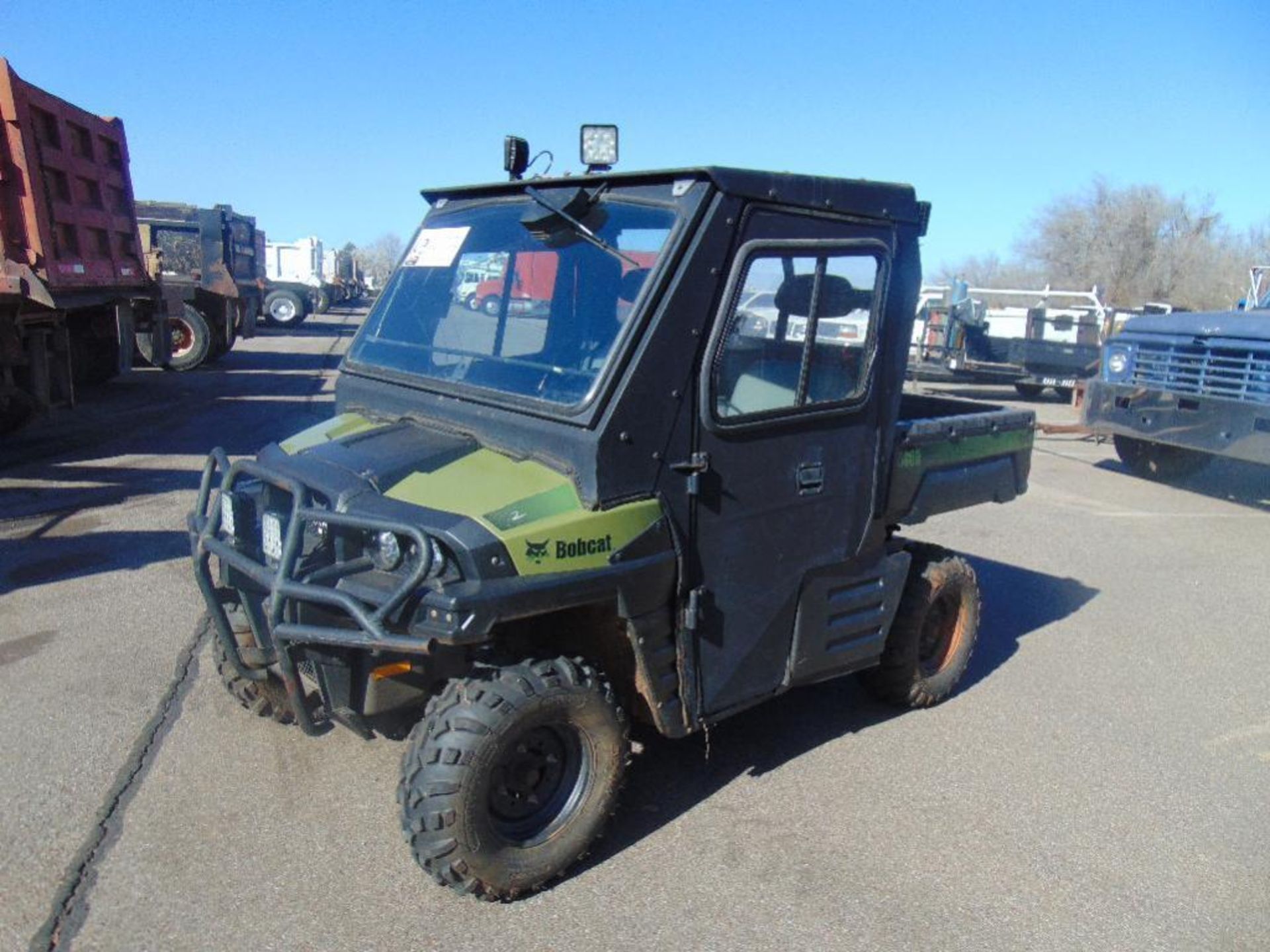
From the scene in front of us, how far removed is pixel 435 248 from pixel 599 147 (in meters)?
0.78

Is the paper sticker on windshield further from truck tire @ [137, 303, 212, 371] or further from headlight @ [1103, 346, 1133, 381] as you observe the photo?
truck tire @ [137, 303, 212, 371]

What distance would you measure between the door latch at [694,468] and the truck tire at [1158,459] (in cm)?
857

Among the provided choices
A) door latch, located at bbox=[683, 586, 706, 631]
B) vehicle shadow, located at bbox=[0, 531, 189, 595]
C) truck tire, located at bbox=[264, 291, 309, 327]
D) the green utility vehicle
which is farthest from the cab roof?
truck tire, located at bbox=[264, 291, 309, 327]

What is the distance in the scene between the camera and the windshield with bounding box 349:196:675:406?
324 centimetres

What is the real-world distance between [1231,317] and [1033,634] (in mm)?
5606

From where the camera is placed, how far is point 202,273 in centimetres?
1644

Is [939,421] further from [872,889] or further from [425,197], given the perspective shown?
[425,197]

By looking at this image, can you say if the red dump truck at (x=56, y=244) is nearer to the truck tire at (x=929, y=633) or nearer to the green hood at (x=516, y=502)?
the green hood at (x=516, y=502)

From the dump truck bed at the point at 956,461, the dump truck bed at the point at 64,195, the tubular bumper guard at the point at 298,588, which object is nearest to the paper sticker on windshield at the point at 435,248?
the tubular bumper guard at the point at 298,588

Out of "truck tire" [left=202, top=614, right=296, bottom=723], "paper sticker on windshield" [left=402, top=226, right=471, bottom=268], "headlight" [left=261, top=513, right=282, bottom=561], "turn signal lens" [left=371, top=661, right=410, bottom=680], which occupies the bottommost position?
"truck tire" [left=202, top=614, right=296, bottom=723]

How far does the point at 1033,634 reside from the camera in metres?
5.74

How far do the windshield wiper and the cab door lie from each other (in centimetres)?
35

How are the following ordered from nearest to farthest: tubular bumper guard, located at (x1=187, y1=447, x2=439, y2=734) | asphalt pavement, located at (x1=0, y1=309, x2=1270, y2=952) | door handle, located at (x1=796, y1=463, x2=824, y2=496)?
tubular bumper guard, located at (x1=187, y1=447, x2=439, y2=734), asphalt pavement, located at (x1=0, y1=309, x2=1270, y2=952), door handle, located at (x1=796, y1=463, x2=824, y2=496)

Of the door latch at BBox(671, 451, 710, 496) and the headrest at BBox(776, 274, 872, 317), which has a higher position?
the headrest at BBox(776, 274, 872, 317)
